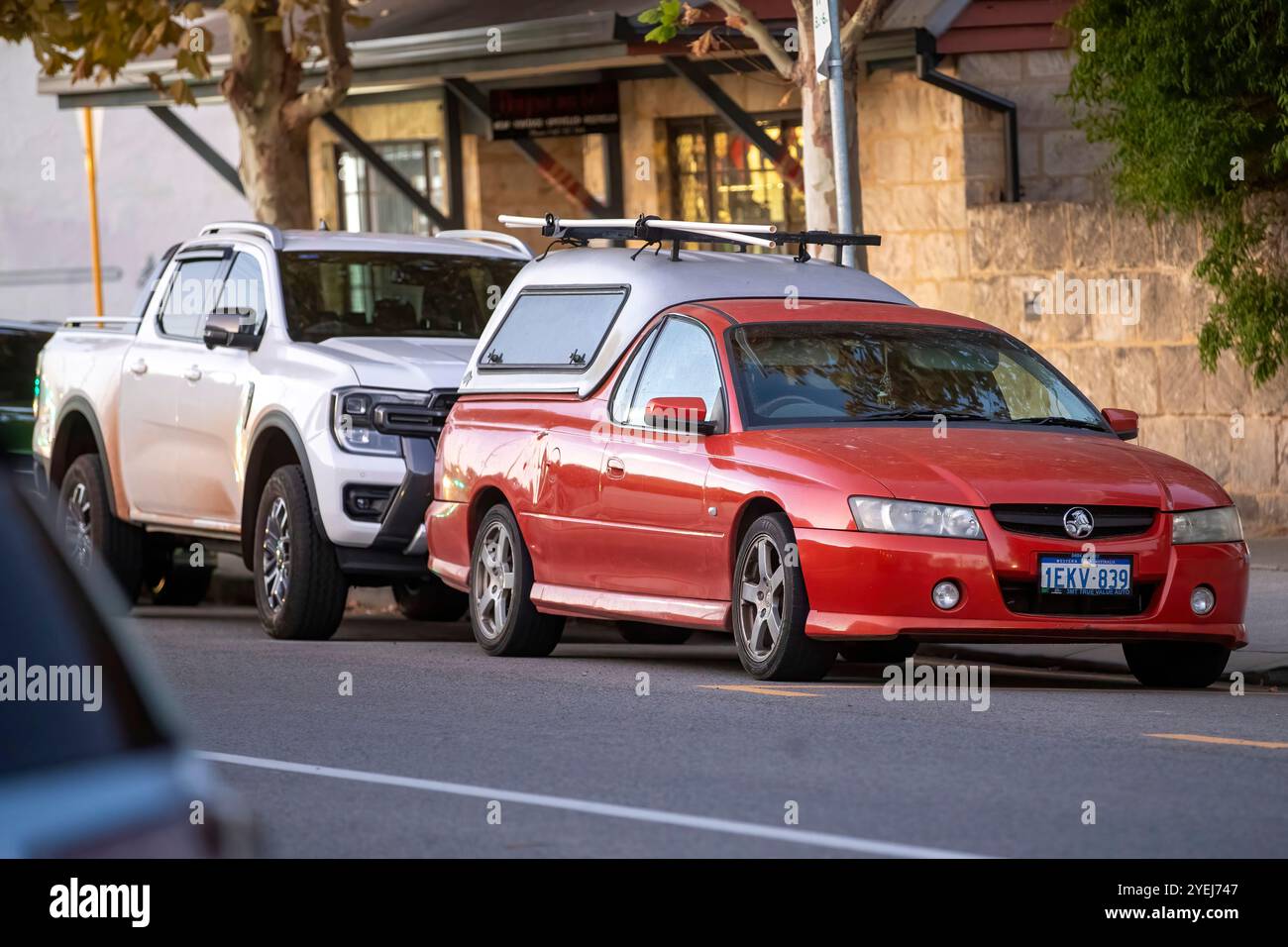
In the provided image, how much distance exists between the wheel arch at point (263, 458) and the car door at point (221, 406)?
0.19m

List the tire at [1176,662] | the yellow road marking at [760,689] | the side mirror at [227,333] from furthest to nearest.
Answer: the side mirror at [227,333] < the tire at [1176,662] < the yellow road marking at [760,689]

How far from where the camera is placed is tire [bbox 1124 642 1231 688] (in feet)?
33.9

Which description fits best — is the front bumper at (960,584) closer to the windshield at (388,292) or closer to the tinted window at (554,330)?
the tinted window at (554,330)

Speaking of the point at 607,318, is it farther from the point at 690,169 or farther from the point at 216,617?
the point at 690,169

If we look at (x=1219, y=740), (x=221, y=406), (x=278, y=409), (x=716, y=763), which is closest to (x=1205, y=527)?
(x=1219, y=740)

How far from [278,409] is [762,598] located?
3906 mm

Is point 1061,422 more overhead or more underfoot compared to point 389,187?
more underfoot

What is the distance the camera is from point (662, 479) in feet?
35.4

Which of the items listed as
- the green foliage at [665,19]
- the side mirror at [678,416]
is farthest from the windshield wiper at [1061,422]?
the green foliage at [665,19]

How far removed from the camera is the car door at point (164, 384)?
14430 mm

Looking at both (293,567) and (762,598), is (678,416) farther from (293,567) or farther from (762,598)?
(293,567)

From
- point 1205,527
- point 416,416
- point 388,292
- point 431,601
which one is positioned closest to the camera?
point 1205,527

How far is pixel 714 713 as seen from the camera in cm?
926
